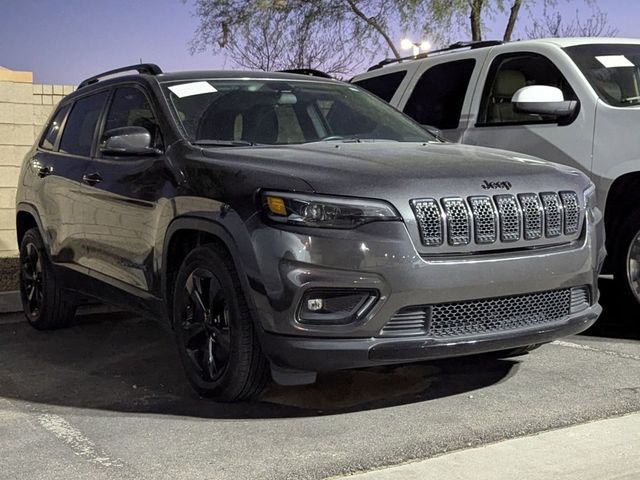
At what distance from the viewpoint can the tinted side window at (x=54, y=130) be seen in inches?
279

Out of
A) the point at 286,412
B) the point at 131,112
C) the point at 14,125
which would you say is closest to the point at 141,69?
the point at 131,112

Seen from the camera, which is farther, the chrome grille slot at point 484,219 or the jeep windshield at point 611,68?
the jeep windshield at point 611,68

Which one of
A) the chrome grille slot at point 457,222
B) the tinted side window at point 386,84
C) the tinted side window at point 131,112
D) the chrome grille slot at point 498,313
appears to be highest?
the tinted side window at point 386,84

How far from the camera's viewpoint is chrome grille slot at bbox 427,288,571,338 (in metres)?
4.44

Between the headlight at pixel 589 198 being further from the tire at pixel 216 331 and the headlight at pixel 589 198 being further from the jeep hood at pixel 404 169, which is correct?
the tire at pixel 216 331

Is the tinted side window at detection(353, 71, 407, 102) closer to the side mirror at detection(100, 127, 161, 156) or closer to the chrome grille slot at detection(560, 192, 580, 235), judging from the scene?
the side mirror at detection(100, 127, 161, 156)

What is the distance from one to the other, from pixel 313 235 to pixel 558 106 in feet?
9.70

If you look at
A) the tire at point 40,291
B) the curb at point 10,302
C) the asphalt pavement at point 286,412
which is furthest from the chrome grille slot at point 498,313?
the curb at point 10,302

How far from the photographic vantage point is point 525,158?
520 centimetres

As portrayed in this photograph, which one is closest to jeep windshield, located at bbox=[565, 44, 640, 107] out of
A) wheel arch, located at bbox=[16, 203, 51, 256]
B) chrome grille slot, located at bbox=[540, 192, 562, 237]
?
chrome grille slot, located at bbox=[540, 192, 562, 237]

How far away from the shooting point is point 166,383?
214 inches

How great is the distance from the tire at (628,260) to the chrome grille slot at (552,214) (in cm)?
163

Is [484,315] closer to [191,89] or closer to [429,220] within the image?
[429,220]

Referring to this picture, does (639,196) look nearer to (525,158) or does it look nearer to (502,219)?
(525,158)
